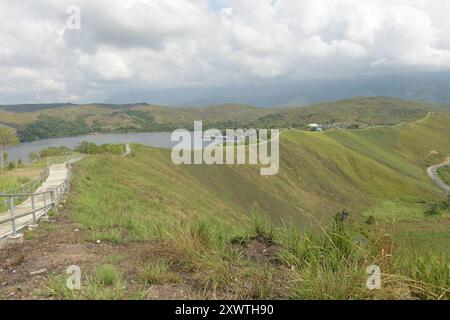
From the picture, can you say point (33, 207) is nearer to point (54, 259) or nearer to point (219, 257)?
point (54, 259)

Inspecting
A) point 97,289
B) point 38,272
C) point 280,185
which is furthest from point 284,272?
point 280,185

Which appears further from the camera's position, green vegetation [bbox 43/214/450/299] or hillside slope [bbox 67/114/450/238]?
hillside slope [bbox 67/114/450/238]

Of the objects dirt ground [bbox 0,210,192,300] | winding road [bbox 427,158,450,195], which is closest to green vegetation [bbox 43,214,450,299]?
dirt ground [bbox 0,210,192,300]

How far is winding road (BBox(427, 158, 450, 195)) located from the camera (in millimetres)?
88438

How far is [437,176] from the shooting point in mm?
98500

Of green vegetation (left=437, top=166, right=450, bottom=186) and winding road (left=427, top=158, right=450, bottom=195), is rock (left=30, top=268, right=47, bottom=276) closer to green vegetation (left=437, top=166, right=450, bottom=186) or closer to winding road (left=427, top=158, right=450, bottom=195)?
winding road (left=427, top=158, right=450, bottom=195)

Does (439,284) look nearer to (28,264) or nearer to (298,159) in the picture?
(28,264)

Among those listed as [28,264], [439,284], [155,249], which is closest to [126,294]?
[155,249]

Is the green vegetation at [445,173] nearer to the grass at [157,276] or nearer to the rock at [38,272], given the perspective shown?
the grass at [157,276]

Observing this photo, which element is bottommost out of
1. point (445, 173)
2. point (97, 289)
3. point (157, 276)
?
point (445, 173)

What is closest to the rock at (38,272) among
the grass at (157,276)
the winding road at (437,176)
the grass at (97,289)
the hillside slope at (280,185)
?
the grass at (97,289)

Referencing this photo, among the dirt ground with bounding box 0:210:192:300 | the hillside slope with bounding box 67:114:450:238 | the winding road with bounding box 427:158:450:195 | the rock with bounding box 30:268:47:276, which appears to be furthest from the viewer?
the winding road with bounding box 427:158:450:195
